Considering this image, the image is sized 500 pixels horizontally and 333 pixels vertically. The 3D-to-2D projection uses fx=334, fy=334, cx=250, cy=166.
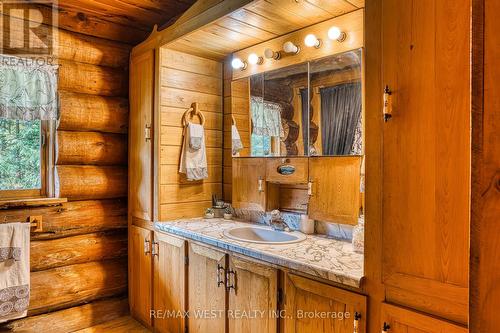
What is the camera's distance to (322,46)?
2.06 meters

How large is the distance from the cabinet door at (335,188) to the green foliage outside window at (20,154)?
2178 millimetres

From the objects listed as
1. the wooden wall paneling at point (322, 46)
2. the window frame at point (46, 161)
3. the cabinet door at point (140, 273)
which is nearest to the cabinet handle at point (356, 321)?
Answer: the wooden wall paneling at point (322, 46)

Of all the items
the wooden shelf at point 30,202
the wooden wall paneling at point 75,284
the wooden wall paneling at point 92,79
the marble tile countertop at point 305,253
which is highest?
the wooden wall paneling at point 92,79

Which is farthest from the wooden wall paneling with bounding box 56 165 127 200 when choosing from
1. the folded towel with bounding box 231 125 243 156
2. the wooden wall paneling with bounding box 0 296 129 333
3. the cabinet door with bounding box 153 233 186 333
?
the folded towel with bounding box 231 125 243 156

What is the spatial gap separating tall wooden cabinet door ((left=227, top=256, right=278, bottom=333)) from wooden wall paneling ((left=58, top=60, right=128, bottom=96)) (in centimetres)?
191

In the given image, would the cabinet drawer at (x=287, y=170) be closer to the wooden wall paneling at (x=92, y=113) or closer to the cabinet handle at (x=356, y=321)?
the cabinet handle at (x=356, y=321)

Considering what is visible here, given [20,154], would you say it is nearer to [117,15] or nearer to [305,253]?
[117,15]

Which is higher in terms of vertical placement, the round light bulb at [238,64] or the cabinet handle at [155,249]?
the round light bulb at [238,64]

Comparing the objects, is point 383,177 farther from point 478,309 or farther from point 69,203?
point 69,203

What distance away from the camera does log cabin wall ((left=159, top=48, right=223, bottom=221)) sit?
2.53 meters

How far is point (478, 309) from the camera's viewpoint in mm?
527

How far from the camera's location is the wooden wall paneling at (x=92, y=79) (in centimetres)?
265

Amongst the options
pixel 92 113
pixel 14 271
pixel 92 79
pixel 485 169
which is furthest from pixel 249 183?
pixel 485 169

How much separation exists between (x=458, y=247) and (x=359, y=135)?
2.94ft
